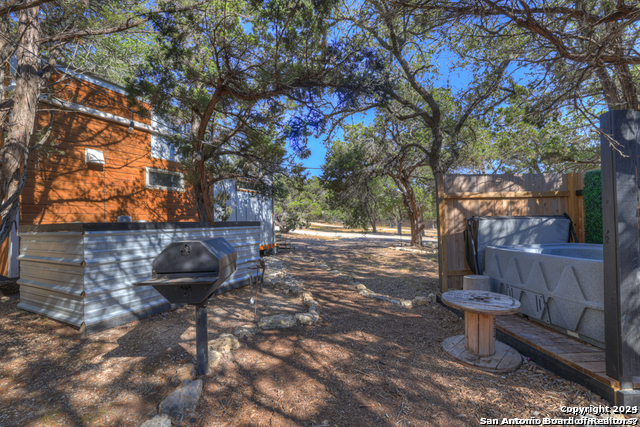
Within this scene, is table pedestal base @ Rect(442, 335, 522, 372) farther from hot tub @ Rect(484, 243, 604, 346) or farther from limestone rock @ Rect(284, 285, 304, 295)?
limestone rock @ Rect(284, 285, 304, 295)

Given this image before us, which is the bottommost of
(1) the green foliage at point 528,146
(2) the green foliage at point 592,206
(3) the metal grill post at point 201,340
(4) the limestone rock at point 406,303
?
(4) the limestone rock at point 406,303

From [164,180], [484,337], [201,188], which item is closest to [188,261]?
[484,337]

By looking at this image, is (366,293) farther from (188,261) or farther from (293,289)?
(188,261)

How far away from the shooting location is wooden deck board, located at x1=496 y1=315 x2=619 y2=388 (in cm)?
258

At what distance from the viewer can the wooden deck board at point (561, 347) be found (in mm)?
2580

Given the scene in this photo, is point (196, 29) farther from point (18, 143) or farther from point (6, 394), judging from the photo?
point (6, 394)

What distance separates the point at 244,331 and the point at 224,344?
1.58 feet

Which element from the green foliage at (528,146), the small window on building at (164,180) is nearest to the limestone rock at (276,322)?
the small window on building at (164,180)

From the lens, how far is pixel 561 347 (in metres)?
3.04

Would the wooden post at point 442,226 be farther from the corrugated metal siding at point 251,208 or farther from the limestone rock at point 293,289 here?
the corrugated metal siding at point 251,208

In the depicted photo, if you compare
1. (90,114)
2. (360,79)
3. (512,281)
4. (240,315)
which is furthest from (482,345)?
(90,114)

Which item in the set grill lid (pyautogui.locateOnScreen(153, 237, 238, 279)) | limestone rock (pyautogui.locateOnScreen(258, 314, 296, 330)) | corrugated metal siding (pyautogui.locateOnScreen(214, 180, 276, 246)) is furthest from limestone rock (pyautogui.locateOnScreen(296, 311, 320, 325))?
corrugated metal siding (pyautogui.locateOnScreen(214, 180, 276, 246))

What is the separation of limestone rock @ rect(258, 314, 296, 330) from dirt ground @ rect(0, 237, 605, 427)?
146 mm

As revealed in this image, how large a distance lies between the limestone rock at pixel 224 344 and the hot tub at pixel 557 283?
164 inches
